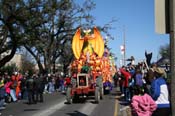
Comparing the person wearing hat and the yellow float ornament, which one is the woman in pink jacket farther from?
the yellow float ornament

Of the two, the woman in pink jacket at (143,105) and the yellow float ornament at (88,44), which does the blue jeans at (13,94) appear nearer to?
the yellow float ornament at (88,44)

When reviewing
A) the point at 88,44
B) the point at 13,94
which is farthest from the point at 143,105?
the point at 88,44

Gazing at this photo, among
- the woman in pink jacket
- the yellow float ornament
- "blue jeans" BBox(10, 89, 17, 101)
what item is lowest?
"blue jeans" BBox(10, 89, 17, 101)

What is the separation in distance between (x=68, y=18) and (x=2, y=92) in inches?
1406

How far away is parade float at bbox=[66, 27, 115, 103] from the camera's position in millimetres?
25219

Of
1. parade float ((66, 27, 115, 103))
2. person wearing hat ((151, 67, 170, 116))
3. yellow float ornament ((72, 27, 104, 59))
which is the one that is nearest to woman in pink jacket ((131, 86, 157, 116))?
person wearing hat ((151, 67, 170, 116))

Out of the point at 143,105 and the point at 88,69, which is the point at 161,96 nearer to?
the point at 143,105

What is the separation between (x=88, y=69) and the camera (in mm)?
27156

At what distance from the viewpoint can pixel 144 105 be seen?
8930mm

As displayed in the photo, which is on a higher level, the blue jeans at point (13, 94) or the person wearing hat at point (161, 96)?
the person wearing hat at point (161, 96)

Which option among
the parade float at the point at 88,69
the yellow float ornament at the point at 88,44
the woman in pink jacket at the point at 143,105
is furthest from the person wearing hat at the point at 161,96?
the yellow float ornament at the point at 88,44

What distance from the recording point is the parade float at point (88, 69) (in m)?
25.2

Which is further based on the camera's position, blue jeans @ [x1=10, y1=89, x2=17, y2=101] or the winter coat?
blue jeans @ [x1=10, y1=89, x2=17, y2=101]

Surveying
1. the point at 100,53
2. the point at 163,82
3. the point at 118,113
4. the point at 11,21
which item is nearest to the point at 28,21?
the point at 11,21
